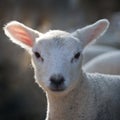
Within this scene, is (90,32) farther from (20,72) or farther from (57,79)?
(20,72)

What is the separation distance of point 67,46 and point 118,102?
906 mm

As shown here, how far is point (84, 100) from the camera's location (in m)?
6.17

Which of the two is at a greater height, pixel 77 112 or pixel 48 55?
pixel 48 55

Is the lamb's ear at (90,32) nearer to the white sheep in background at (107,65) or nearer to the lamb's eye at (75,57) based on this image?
the lamb's eye at (75,57)

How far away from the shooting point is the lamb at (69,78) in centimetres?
568

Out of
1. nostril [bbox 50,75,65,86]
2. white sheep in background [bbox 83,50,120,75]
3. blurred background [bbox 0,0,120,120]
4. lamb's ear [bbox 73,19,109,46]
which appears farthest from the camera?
blurred background [bbox 0,0,120,120]

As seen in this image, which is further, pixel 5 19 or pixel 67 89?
pixel 5 19

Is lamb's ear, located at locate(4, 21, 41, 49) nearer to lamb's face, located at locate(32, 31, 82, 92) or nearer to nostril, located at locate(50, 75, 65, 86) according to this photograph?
lamb's face, located at locate(32, 31, 82, 92)

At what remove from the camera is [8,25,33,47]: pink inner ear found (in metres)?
6.30

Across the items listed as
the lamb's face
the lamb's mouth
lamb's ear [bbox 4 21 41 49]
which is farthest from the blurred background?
the lamb's mouth

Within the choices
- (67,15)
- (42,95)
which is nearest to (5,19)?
(42,95)

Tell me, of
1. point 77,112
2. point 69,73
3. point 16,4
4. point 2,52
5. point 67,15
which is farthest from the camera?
point 67,15

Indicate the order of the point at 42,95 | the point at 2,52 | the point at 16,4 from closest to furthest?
the point at 42,95 → the point at 2,52 → the point at 16,4

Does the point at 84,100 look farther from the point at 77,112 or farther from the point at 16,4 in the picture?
the point at 16,4
